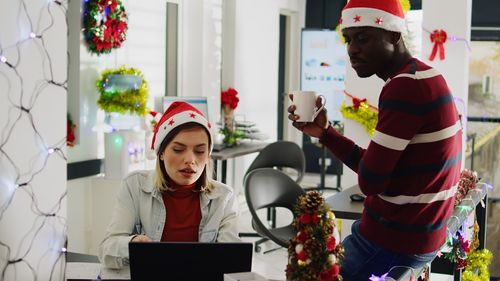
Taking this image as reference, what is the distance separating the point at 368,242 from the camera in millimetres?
2223

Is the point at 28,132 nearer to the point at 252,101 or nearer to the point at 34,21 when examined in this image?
the point at 34,21

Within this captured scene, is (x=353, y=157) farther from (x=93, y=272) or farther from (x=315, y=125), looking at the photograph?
(x=93, y=272)

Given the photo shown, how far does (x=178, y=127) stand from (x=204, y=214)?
32 cm

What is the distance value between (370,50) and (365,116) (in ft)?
10.8

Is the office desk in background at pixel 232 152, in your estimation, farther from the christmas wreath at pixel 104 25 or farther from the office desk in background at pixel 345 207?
the office desk in background at pixel 345 207

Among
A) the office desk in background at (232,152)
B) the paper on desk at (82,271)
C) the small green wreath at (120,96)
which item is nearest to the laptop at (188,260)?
the paper on desk at (82,271)

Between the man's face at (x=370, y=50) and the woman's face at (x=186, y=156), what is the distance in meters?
0.72

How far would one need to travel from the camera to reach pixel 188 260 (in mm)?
1864

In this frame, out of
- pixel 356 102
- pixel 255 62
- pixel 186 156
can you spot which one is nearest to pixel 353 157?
pixel 186 156

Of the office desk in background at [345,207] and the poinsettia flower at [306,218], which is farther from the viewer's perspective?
the office desk in background at [345,207]

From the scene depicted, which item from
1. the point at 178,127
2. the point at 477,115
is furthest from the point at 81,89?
the point at 477,115

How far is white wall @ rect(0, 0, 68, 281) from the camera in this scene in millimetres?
2262

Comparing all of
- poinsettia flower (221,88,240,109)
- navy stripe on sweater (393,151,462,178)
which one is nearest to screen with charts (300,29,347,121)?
poinsettia flower (221,88,240,109)

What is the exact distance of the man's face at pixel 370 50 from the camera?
6.89ft
